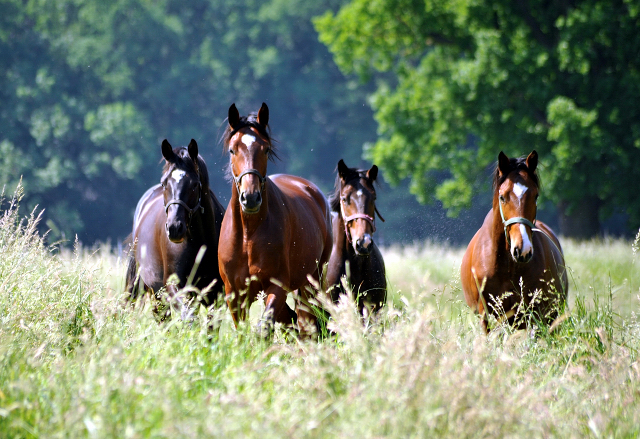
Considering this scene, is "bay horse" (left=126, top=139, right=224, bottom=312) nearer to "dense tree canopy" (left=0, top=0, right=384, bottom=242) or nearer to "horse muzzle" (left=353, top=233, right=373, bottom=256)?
"horse muzzle" (left=353, top=233, right=373, bottom=256)

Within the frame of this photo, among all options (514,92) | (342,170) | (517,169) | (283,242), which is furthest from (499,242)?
(514,92)

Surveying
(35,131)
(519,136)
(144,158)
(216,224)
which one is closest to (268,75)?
(144,158)

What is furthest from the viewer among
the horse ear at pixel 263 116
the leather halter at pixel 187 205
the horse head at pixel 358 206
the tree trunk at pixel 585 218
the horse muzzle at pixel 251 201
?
the tree trunk at pixel 585 218

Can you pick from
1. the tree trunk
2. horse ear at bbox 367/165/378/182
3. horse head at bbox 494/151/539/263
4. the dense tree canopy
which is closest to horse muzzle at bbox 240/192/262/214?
horse ear at bbox 367/165/378/182

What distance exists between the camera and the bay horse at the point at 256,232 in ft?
17.9

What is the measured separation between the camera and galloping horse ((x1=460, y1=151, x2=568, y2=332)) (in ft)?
18.6

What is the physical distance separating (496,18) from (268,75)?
54.9 ft

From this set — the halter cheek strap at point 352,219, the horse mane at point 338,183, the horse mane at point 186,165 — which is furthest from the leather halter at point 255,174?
the horse mane at point 338,183

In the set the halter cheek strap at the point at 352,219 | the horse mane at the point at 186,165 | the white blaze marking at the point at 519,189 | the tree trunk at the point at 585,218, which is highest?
the horse mane at the point at 186,165

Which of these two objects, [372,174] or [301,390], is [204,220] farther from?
[301,390]

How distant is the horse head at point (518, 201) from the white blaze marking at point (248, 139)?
207cm

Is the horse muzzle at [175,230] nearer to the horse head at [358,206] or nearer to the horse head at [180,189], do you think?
the horse head at [180,189]

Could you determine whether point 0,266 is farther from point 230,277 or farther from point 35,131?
point 35,131

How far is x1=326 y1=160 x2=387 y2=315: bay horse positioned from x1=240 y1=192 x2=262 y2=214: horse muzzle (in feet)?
3.91
